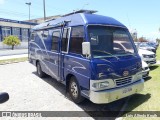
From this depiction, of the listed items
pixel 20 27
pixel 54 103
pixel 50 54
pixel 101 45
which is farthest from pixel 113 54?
pixel 20 27

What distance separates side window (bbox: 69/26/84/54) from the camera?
6237 millimetres

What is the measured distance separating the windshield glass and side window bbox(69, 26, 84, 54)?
377 mm

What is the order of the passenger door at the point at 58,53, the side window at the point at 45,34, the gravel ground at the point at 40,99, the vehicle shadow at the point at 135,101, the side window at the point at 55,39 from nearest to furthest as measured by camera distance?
the vehicle shadow at the point at 135,101, the gravel ground at the point at 40,99, the passenger door at the point at 58,53, the side window at the point at 55,39, the side window at the point at 45,34

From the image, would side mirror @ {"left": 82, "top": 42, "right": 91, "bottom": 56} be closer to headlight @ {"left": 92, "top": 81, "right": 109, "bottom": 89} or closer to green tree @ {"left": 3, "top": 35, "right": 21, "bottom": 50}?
headlight @ {"left": 92, "top": 81, "right": 109, "bottom": 89}

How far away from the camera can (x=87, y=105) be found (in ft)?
21.7

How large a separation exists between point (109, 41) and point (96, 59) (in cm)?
100

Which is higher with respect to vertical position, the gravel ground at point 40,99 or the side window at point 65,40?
the side window at point 65,40

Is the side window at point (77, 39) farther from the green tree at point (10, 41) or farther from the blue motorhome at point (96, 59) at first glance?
the green tree at point (10, 41)

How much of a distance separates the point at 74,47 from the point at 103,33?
1.11 meters

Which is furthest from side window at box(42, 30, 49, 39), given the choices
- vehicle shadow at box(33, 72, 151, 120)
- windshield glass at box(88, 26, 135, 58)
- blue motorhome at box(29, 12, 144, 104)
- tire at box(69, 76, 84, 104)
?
windshield glass at box(88, 26, 135, 58)

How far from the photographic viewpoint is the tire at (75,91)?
21.1ft

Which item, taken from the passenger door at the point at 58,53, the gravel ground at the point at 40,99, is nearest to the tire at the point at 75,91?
the gravel ground at the point at 40,99

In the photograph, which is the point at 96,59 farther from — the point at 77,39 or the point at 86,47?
the point at 77,39

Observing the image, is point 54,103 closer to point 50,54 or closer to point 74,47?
point 74,47
